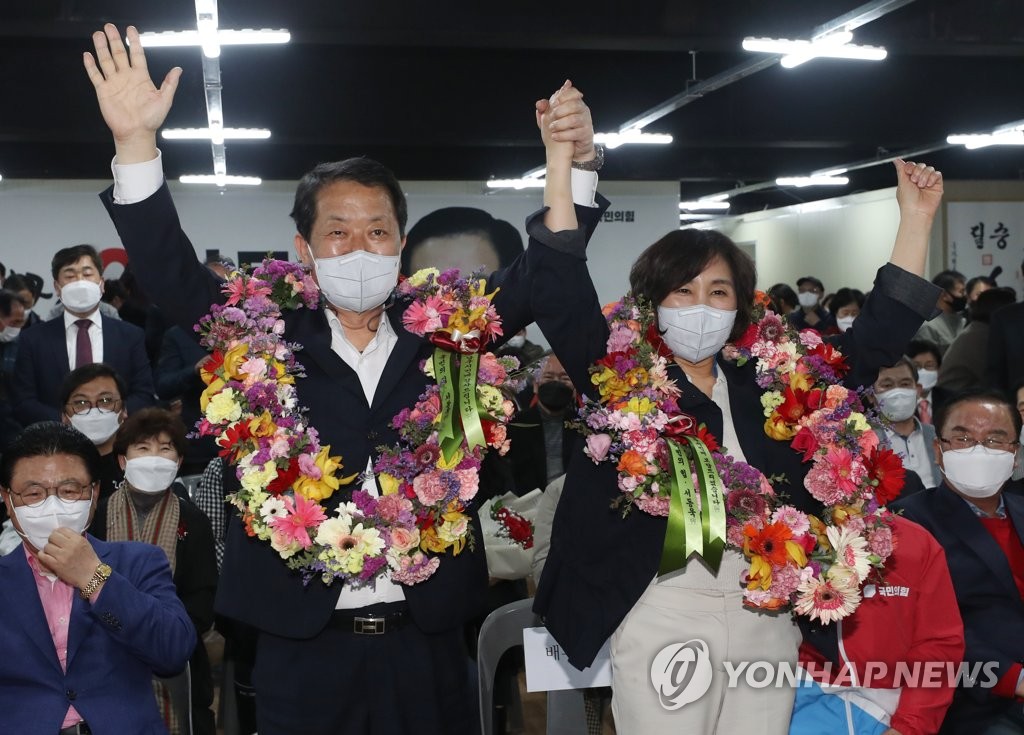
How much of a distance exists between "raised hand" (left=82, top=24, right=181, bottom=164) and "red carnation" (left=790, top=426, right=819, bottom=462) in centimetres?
146

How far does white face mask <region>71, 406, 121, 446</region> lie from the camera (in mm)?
4395

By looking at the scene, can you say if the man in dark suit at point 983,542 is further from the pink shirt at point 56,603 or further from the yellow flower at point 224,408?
the pink shirt at point 56,603

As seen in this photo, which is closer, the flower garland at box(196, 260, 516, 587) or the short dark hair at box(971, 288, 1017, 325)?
the flower garland at box(196, 260, 516, 587)

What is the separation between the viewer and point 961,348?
618 cm

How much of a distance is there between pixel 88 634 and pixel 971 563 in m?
2.33

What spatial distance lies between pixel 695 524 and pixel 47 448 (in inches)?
61.3

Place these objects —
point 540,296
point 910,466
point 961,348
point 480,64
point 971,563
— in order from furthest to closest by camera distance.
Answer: point 480,64 < point 961,348 < point 910,466 < point 971,563 < point 540,296

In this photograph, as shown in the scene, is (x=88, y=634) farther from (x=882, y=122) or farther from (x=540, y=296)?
(x=882, y=122)

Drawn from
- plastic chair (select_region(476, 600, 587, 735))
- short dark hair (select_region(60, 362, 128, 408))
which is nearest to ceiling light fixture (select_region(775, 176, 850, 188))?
short dark hair (select_region(60, 362, 128, 408))

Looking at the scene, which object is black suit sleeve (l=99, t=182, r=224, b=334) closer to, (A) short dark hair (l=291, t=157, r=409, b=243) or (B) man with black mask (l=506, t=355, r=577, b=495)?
(A) short dark hair (l=291, t=157, r=409, b=243)

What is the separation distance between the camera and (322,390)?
235cm

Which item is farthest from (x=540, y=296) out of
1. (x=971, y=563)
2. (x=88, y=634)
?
(x=971, y=563)

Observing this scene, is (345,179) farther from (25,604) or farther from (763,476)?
(25,604)

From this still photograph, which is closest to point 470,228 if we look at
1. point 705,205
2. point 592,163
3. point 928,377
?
point 928,377
